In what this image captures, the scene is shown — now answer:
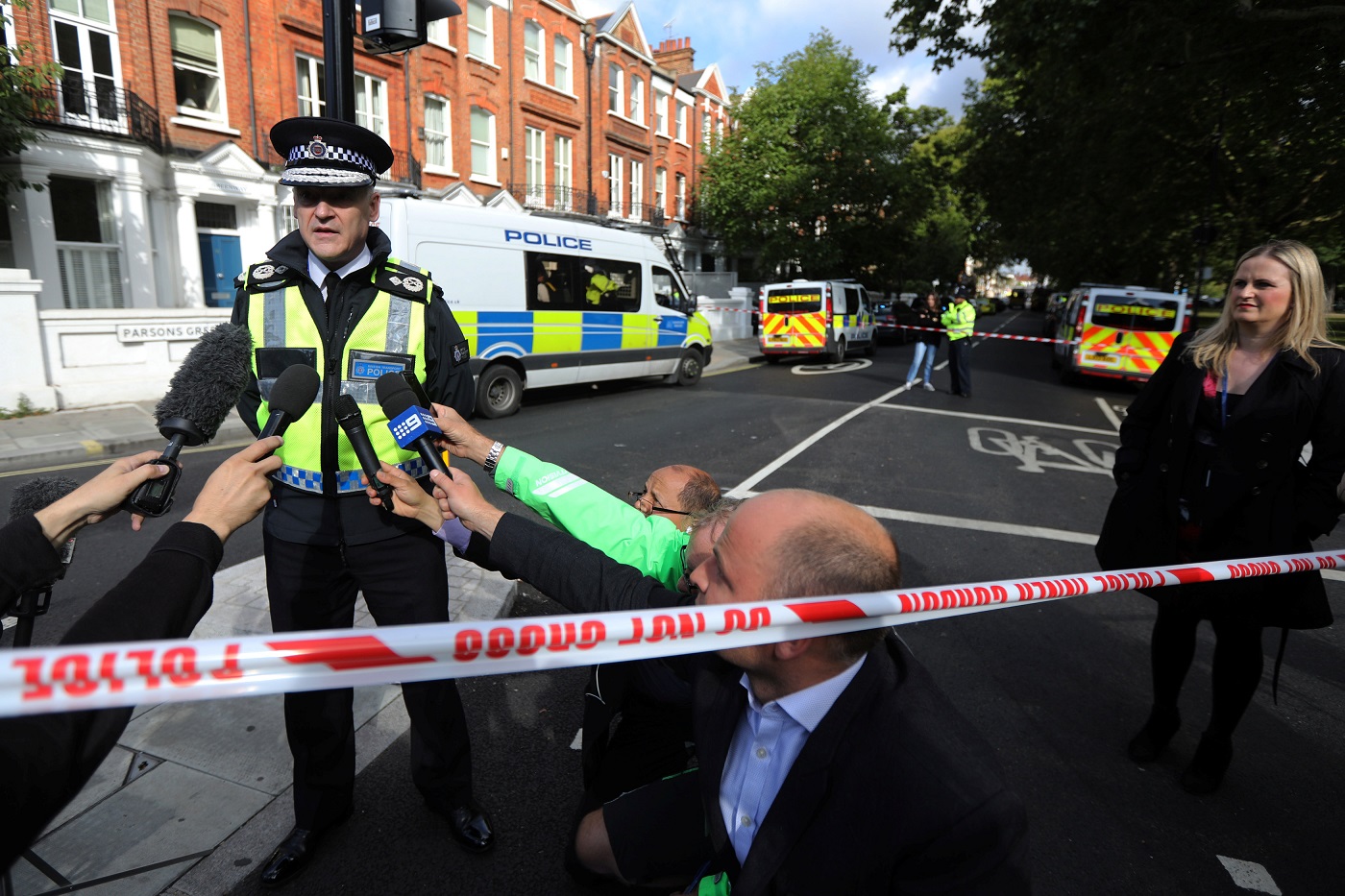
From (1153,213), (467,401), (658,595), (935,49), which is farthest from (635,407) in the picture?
(1153,213)

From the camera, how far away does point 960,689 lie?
3.46 m

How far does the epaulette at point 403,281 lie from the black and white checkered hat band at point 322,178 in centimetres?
26

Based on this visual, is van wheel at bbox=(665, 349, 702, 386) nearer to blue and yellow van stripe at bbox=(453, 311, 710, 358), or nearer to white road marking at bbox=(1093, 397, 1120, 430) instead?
blue and yellow van stripe at bbox=(453, 311, 710, 358)

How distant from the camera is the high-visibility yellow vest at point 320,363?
2.13m

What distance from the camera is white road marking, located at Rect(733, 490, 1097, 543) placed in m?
5.79

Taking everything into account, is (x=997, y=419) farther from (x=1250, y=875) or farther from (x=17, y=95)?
(x=17, y=95)

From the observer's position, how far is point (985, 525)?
5.99 metres

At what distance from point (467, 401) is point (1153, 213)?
70.4ft

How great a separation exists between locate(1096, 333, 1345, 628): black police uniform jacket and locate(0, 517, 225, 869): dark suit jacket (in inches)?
114

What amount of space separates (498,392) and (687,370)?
15.8 feet

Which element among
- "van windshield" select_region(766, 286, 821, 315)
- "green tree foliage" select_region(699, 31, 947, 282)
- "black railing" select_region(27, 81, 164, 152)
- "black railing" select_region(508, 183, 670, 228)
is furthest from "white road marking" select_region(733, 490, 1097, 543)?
"green tree foliage" select_region(699, 31, 947, 282)

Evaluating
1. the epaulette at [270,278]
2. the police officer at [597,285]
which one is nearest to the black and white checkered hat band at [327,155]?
the epaulette at [270,278]

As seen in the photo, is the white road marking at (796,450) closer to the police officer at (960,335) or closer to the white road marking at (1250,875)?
the police officer at (960,335)

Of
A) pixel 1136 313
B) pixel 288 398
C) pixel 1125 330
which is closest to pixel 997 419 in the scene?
pixel 1125 330
